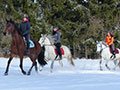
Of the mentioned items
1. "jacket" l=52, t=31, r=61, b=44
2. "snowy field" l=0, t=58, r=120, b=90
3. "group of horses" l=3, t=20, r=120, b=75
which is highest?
"jacket" l=52, t=31, r=61, b=44

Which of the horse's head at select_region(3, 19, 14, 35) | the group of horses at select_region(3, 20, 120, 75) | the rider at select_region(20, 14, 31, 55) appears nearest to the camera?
the horse's head at select_region(3, 19, 14, 35)

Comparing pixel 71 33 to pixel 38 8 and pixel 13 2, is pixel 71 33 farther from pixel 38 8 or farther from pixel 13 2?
pixel 13 2

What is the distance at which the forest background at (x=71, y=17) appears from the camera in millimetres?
27797

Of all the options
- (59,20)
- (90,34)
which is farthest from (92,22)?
(59,20)

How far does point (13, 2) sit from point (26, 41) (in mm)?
18957

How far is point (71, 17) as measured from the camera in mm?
30266

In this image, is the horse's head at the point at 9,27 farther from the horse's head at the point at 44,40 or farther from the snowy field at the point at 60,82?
the horse's head at the point at 44,40

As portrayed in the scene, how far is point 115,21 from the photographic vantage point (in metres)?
29.4

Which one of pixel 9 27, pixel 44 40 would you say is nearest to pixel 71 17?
pixel 44 40

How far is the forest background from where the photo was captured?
27797mm

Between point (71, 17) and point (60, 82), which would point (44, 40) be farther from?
point (71, 17)

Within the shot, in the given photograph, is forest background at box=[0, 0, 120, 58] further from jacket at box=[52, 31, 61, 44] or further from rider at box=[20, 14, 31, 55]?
rider at box=[20, 14, 31, 55]

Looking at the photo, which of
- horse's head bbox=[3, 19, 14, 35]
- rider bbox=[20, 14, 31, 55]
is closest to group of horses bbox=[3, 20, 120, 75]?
horse's head bbox=[3, 19, 14, 35]

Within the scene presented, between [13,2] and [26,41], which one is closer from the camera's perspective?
[26,41]
